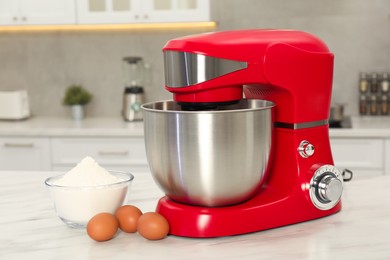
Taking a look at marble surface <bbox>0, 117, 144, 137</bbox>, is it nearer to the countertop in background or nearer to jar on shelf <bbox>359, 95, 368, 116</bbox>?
the countertop in background

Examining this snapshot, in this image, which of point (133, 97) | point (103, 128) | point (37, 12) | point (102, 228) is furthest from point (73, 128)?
point (102, 228)

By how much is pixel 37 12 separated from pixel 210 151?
101 inches

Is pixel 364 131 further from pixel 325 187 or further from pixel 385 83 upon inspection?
pixel 325 187

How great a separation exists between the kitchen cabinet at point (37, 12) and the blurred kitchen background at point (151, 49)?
0.38 metres

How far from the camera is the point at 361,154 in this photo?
10.3ft

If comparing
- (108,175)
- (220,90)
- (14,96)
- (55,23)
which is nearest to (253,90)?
(220,90)

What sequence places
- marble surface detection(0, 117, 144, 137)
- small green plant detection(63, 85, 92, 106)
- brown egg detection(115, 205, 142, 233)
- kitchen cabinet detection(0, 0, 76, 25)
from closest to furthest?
brown egg detection(115, 205, 142, 233)
marble surface detection(0, 117, 144, 137)
kitchen cabinet detection(0, 0, 76, 25)
small green plant detection(63, 85, 92, 106)

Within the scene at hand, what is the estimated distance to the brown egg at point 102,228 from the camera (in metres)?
1.21

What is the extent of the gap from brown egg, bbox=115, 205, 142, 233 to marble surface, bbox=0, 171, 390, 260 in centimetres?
1

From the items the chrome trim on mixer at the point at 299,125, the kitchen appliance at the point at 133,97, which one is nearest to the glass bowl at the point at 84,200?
the chrome trim on mixer at the point at 299,125

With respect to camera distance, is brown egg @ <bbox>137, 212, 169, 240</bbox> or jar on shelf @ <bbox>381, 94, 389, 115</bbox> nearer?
brown egg @ <bbox>137, 212, 169, 240</bbox>

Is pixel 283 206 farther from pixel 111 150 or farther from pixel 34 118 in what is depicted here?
pixel 34 118

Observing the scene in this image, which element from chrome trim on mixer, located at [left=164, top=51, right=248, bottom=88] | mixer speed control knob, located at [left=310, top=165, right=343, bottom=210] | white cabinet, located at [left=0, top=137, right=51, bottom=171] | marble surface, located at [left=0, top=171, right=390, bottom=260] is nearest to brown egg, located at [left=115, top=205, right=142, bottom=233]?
marble surface, located at [left=0, top=171, right=390, bottom=260]

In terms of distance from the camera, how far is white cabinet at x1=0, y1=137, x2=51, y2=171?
3.39m
